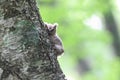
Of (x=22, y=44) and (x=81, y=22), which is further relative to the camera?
(x=81, y=22)

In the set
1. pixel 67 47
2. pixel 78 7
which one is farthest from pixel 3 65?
pixel 67 47

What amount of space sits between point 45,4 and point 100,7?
63 centimetres

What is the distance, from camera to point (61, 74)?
4.74 feet

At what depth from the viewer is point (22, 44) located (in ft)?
4.46

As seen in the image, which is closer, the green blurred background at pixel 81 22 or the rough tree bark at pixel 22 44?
the rough tree bark at pixel 22 44

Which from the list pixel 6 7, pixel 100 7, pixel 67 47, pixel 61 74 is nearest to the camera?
pixel 6 7

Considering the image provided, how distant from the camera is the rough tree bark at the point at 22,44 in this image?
1.34m

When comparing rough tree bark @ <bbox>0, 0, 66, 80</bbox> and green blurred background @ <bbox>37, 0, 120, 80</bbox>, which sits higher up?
green blurred background @ <bbox>37, 0, 120, 80</bbox>

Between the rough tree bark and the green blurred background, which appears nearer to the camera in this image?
the rough tree bark

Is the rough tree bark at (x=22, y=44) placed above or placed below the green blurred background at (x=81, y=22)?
below

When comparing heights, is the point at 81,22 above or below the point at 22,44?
above

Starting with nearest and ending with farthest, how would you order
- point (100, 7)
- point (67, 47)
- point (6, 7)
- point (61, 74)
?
1. point (6, 7)
2. point (61, 74)
3. point (100, 7)
4. point (67, 47)

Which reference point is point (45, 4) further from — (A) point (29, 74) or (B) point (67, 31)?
(A) point (29, 74)

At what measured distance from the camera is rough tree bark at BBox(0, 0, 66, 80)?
134 centimetres
